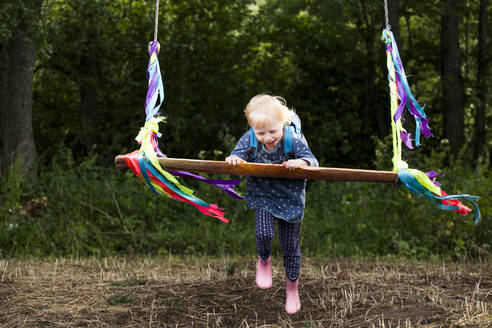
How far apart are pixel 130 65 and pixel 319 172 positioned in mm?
7024

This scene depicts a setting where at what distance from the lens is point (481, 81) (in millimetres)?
8680

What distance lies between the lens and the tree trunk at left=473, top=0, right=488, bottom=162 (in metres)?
8.70

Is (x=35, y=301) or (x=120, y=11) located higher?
(x=120, y=11)

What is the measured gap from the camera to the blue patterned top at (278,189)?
138 inches

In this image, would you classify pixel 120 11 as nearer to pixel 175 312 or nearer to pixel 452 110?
pixel 452 110

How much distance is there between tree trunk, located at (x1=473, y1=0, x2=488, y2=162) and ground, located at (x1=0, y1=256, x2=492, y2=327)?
14.6ft

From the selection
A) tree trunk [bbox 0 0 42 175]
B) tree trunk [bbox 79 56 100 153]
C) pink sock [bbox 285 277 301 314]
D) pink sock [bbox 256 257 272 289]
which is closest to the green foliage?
tree trunk [bbox 0 0 42 175]

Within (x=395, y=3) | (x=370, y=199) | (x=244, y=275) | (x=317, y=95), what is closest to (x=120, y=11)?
(x=317, y=95)

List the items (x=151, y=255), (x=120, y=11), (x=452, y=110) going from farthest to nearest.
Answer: (x=120, y=11), (x=452, y=110), (x=151, y=255)

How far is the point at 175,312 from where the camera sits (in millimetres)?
3594

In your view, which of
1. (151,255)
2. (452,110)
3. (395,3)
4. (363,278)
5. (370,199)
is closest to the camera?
(363,278)

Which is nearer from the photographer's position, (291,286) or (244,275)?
(291,286)

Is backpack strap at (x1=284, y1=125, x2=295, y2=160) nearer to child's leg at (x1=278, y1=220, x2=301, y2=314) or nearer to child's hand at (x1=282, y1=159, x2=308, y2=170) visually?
child's hand at (x1=282, y1=159, x2=308, y2=170)

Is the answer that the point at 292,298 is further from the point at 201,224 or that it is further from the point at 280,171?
the point at 201,224
